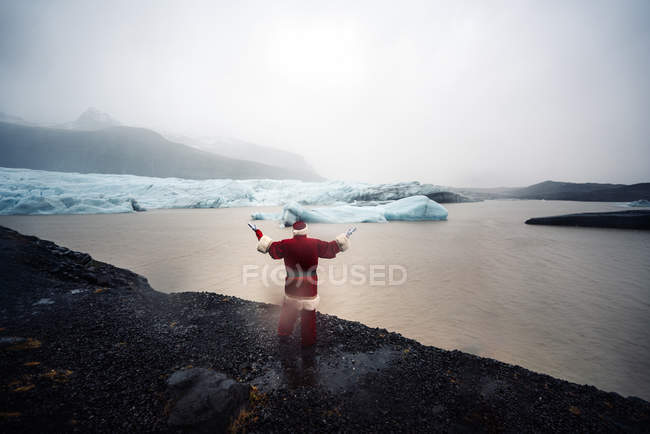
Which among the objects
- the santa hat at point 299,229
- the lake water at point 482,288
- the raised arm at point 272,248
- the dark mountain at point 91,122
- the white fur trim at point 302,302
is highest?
the dark mountain at point 91,122

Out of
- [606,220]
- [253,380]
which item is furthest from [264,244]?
[606,220]

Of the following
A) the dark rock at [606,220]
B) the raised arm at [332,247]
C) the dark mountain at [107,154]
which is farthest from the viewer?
the dark mountain at [107,154]

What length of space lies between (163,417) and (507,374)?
2159 millimetres

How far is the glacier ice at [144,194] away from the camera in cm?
1503

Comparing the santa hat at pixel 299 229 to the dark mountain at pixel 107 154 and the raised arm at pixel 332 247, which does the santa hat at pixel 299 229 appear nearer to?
the raised arm at pixel 332 247

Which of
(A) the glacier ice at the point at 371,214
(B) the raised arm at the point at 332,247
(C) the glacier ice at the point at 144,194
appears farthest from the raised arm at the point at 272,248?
(C) the glacier ice at the point at 144,194

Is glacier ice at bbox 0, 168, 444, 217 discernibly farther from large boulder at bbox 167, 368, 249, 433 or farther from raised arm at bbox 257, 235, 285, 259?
large boulder at bbox 167, 368, 249, 433

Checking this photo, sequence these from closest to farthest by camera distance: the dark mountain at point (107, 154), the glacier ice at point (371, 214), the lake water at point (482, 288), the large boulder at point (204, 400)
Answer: the large boulder at point (204, 400), the lake water at point (482, 288), the glacier ice at point (371, 214), the dark mountain at point (107, 154)

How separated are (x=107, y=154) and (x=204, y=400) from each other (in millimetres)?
69001

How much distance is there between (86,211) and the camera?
1530 centimetres

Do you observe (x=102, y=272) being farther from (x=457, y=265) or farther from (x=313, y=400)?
(x=457, y=265)

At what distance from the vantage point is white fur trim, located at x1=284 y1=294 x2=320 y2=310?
2031 millimetres

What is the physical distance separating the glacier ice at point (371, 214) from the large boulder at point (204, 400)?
926 cm

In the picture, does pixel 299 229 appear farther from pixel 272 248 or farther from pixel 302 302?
pixel 302 302
